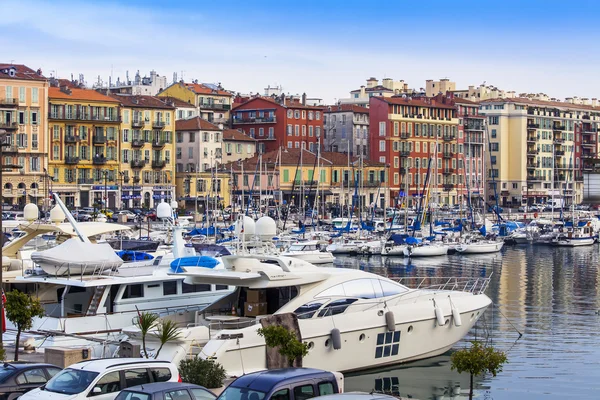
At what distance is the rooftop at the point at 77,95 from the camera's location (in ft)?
332

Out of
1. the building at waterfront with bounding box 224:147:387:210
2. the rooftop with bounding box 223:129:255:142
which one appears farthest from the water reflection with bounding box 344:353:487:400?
the rooftop with bounding box 223:129:255:142

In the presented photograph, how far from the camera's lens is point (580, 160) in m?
151

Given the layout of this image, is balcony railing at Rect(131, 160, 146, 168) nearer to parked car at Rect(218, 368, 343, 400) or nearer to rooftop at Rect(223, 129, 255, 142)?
rooftop at Rect(223, 129, 255, 142)

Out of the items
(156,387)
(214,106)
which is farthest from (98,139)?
(156,387)

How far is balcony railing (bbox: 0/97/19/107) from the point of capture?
96.3 meters

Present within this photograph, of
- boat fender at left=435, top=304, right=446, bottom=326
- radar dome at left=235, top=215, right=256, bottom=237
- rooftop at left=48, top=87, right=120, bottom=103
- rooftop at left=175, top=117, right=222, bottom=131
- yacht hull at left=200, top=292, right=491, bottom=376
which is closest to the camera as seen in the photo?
yacht hull at left=200, top=292, right=491, bottom=376

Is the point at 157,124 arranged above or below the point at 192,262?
above

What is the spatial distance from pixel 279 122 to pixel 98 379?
4115 inches

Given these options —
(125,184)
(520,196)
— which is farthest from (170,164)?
(520,196)

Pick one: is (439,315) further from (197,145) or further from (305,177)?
(197,145)

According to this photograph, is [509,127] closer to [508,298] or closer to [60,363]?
[508,298]

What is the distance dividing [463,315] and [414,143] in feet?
323

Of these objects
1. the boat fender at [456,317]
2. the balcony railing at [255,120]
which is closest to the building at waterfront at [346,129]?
the balcony railing at [255,120]

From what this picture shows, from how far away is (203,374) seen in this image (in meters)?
→ 20.6
